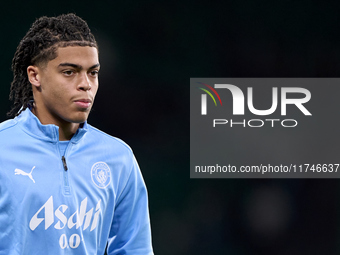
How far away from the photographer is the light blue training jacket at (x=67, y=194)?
1.94m

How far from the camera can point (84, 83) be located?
6.60 feet

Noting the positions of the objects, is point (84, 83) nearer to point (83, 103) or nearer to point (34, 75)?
point (83, 103)

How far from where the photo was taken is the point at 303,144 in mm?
3762

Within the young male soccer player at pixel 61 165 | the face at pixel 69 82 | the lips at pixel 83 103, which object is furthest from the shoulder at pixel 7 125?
the lips at pixel 83 103

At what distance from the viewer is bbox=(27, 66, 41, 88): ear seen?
2.08m

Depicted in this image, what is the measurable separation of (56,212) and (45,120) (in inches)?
14.3

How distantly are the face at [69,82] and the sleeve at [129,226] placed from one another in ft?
1.25

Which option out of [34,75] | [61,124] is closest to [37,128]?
[61,124]

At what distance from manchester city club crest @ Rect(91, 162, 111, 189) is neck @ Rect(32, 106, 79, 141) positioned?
161mm

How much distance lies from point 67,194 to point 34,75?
483 mm

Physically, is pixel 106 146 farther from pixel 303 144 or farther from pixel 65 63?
pixel 303 144

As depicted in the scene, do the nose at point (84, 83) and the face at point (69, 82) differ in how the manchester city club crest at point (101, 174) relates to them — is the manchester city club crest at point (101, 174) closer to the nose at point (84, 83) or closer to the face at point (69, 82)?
the face at point (69, 82)
